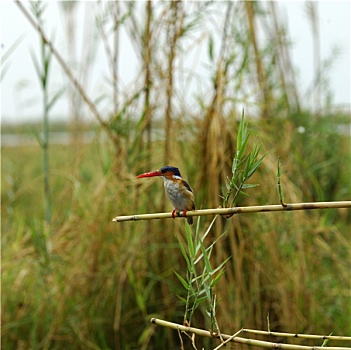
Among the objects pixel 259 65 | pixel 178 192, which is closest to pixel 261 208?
pixel 178 192

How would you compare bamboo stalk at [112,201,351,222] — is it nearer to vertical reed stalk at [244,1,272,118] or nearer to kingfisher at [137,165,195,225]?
kingfisher at [137,165,195,225]

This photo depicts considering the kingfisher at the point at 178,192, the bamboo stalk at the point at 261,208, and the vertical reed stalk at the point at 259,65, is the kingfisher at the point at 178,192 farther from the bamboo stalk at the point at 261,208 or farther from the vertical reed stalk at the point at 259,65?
the vertical reed stalk at the point at 259,65

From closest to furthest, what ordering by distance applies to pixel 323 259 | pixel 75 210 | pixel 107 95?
pixel 107 95
pixel 75 210
pixel 323 259

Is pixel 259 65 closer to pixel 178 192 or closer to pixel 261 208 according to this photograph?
pixel 178 192

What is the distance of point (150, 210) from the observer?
222 centimetres

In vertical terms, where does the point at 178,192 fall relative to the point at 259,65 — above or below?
below

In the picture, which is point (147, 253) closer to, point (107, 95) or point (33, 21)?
point (107, 95)

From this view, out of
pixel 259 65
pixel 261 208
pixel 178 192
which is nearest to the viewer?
pixel 261 208

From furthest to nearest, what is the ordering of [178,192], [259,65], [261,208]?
[259,65], [178,192], [261,208]

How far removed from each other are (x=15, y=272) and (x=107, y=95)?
0.80 m

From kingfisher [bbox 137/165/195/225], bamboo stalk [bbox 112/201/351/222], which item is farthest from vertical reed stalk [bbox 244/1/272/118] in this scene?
bamboo stalk [bbox 112/201/351/222]

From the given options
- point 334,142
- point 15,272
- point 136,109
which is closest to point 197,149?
point 136,109

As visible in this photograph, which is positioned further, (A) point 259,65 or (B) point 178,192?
(A) point 259,65

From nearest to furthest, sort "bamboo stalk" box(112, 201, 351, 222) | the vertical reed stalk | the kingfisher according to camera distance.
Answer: "bamboo stalk" box(112, 201, 351, 222) → the kingfisher → the vertical reed stalk
